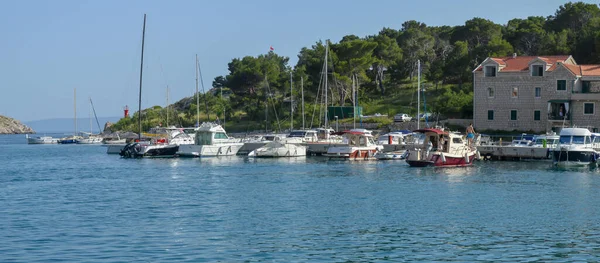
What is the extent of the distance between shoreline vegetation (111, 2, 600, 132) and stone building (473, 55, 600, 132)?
4.64 meters

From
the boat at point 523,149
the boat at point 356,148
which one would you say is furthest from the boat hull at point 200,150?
the boat at point 523,149

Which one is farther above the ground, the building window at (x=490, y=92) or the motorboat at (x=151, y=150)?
the building window at (x=490, y=92)

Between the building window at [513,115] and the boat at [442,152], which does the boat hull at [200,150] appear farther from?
the building window at [513,115]

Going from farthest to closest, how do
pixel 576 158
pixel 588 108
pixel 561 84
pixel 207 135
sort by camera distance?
1. pixel 561 84
2. pixel 588 108
3. pixel 207 135
4. pixel 576 158

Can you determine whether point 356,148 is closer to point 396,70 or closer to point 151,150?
point 151,150

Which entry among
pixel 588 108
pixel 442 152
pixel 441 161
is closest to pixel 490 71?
pixel 588 108

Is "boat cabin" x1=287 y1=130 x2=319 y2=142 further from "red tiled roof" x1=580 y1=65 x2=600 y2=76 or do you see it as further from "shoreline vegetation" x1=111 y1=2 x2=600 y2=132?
"red tiled roof" x1=580 y1=65 x2=600 y2=76

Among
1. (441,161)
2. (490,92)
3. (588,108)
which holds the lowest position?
(441,161)

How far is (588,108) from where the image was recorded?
76000 millimetres

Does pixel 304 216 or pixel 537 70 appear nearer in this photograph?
pixel 304 216

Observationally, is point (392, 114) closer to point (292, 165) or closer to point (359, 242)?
point (292, 165)

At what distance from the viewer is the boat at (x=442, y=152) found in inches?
2263

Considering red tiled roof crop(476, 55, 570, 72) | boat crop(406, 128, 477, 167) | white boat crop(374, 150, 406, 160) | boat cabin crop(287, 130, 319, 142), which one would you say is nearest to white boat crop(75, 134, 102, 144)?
boat cabin crop(287, 130, 319, 142)

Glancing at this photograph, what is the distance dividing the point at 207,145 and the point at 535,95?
31.3 m
